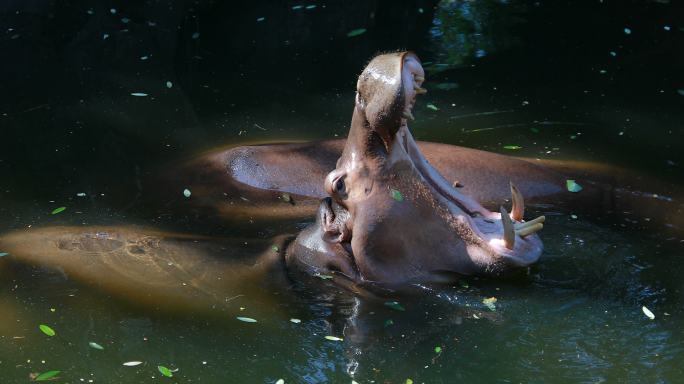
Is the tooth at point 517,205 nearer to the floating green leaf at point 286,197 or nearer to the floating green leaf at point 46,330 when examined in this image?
the floating green leaf at point 286,197

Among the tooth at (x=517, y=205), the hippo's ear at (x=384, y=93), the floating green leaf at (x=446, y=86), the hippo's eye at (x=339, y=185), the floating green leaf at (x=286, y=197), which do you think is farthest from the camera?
the floating green leaf at (x=446, y=86)

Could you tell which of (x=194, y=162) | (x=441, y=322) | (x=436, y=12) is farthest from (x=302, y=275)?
(x=436, y=12)

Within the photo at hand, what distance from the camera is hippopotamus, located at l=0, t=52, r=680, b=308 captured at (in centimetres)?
480

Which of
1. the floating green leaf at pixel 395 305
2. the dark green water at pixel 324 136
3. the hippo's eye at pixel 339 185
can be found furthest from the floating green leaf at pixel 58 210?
the floating green leaf at pixel 395 305

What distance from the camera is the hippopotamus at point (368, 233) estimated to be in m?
4.80

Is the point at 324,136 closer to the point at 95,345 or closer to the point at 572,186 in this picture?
the point at 572,186

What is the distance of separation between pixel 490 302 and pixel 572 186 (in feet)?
5.08

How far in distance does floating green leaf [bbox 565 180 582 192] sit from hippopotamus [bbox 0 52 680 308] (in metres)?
0.03

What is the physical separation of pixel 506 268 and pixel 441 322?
1.43 ft

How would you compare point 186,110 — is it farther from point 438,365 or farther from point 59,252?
point 438,365

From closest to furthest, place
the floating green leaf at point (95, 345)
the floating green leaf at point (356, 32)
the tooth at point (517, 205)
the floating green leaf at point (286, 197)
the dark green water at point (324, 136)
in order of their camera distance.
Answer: the dark green water at point (324, 136) < the floating green leaf at point (95, 345) < the tooth at point (517, 205) < the floating green leaf at point (286, 197) < the floating green leaf at point (356, 32)

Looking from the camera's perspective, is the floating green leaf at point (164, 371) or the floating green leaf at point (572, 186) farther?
the floating green leaf at point (572, 186)

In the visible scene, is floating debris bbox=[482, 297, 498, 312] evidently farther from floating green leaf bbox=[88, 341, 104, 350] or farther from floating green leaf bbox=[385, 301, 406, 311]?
floating green leaf bbox=[88, 341, 104, 350]

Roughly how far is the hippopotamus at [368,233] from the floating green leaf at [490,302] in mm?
131
